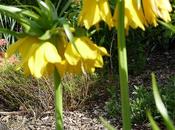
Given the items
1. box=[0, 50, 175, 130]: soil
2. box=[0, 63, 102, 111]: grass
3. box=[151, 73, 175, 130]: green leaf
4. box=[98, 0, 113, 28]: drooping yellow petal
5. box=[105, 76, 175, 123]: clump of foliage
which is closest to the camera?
box=[151, 73, 175, 130]: green leaf

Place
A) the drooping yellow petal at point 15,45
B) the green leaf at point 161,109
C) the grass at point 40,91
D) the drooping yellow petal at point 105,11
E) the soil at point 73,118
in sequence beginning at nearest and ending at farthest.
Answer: the green leaf at point 161,109 → the drooping yellow petal at point 105,11 → the drooping yellow petal at point 15,45 → the soil at point 73,118 → the grass at point 40,91

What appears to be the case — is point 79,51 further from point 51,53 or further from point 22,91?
point 22,91

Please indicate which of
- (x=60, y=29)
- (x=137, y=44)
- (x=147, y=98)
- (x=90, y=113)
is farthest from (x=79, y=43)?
(x=137, y=44)

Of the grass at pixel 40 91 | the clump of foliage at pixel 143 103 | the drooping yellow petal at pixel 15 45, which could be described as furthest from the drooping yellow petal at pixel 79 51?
the grass at pixel 40 91

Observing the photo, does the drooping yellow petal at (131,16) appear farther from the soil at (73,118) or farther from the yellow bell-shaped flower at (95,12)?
the soil at (73,118)

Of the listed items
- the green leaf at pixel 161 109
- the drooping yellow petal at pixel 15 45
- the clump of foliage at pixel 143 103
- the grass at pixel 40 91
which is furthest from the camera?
the grass at pixel 40 91

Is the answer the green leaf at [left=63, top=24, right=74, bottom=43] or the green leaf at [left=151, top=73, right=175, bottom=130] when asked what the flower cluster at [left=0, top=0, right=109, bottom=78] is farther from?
the green leaf at [left=151, top=73, right=175, bottom=130]

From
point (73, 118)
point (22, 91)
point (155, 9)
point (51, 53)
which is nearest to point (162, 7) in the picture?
point (155, 9)

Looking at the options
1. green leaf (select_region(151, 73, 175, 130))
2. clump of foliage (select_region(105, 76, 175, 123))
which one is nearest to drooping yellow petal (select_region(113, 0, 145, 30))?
green leaf (select_region(151, 73, 175, 130))

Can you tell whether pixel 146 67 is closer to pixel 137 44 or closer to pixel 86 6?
pixel 137 44
